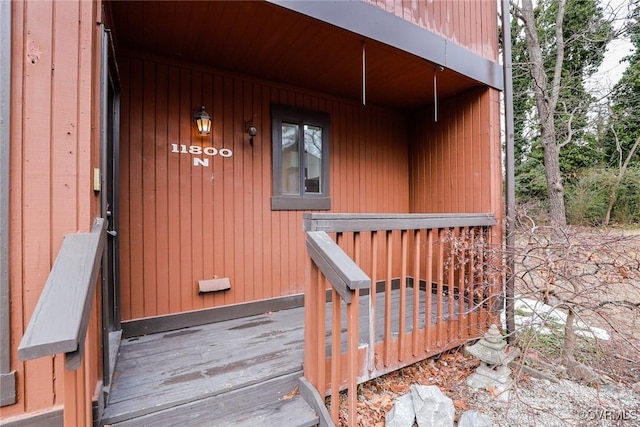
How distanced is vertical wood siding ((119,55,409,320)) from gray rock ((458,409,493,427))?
2.08m

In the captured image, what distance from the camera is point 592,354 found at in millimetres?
2742

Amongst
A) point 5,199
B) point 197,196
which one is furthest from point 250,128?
point 5,199

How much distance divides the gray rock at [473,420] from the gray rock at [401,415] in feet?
1.12

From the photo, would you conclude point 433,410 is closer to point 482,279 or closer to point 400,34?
point 482,279

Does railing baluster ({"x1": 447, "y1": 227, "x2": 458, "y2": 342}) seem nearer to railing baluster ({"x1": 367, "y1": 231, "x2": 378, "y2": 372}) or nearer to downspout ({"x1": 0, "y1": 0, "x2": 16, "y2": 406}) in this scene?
railing baluster ({"x1": 367, "y1": 231, "x2": 378, "y2": 372})

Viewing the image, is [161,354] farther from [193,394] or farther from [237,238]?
[237,238]

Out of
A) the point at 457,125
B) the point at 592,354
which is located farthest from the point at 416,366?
the point at 457,125

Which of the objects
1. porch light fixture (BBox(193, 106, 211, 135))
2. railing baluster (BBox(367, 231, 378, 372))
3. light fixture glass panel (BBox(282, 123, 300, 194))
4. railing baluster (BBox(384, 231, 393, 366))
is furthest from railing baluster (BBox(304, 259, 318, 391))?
porch light fixture (BBox(193, 106, 211, 135))

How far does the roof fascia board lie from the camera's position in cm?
228

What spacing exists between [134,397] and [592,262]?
3.59 meters

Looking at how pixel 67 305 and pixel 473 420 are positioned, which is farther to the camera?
pixel 473 420

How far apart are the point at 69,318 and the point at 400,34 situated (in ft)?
10.0

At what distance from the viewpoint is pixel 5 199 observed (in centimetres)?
138

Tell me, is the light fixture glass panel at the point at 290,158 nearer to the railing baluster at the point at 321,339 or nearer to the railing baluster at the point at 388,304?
the railing baluster at the point at 388,304
